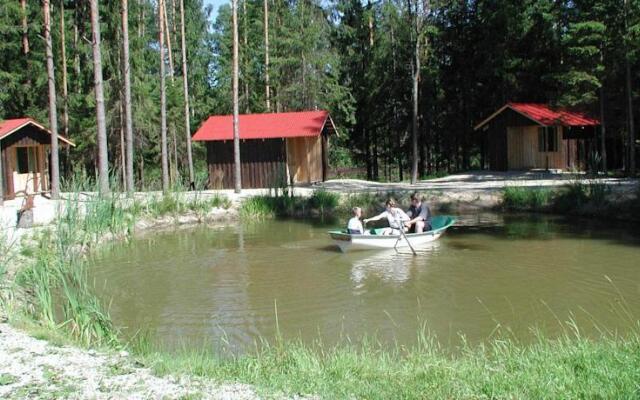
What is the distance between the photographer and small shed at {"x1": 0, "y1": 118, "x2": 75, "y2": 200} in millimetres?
23812

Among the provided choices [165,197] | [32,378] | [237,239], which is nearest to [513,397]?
[32,378]

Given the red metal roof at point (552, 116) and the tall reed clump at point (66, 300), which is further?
the red metal roof at point (552, 116)

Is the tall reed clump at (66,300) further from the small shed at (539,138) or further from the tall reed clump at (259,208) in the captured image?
the small shed at (539,138)

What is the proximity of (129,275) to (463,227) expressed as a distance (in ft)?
31.2

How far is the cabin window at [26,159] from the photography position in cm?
2548

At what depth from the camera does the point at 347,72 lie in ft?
127

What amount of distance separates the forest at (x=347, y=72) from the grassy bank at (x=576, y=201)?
19.6 feet

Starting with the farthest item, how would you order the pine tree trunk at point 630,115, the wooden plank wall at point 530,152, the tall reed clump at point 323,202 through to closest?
the wooden plank wall at point 530,152, the pine tree trunk at point 630,115, the tall reed clump at point 323,202

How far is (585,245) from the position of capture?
14.9 m

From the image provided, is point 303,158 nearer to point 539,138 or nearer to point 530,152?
point 530,152

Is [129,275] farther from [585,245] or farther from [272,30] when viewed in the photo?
[272,30]

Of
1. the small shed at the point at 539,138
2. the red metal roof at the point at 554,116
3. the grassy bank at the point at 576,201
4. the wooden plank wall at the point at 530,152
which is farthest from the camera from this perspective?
the wooden plank wall at the point at 530,152

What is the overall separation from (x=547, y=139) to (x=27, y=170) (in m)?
22.7

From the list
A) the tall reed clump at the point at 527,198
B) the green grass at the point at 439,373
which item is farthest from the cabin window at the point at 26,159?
the green grass at the point at 439,373
